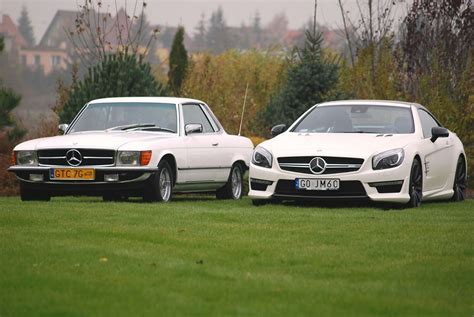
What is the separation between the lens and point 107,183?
16.4 m

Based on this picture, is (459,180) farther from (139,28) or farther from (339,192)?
(139,28)

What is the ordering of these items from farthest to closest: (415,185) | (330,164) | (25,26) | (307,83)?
(25,26) < (307,83) < (415,185) < (330,164)

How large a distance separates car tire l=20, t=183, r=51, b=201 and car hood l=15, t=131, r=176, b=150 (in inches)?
21.3

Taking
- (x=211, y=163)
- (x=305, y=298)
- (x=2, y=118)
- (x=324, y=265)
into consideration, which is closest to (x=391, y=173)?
(x=211, y=163)

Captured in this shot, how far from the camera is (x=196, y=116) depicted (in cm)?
1870

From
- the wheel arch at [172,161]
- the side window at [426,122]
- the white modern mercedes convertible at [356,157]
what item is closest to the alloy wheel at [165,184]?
the wheel arch at [172,161]

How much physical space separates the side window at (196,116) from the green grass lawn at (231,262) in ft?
12.5

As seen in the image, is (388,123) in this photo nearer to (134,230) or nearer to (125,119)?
(125,119)

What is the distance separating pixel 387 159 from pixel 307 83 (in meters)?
12.9

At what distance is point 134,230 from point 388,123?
6.08 metres

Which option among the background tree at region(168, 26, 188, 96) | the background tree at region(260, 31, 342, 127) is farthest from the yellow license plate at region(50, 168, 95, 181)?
the background tree at region(168, 26, 188, 96)

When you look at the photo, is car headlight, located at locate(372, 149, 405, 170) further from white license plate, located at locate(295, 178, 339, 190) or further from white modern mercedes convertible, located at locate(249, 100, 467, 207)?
white license plate, located at locate(295, 178, 339, 190)

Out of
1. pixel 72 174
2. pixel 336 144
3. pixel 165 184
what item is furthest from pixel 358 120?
pixel 72 174

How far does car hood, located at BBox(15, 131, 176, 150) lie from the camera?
16594 mm
